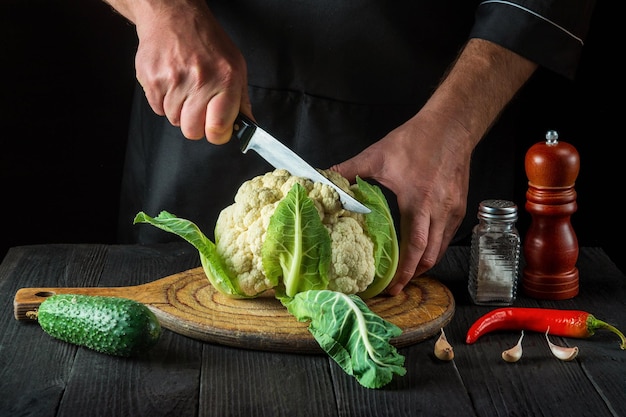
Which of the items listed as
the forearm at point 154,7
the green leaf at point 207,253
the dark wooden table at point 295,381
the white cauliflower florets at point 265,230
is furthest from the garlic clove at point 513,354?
the forearm at point 154,7

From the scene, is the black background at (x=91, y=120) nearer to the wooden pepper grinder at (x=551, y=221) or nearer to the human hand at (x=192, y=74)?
the wooden pepper grinder at (x=551, y=221)

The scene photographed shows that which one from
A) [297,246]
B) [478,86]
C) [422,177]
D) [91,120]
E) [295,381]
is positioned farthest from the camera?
[91,120]

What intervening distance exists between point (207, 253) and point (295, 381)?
37cm

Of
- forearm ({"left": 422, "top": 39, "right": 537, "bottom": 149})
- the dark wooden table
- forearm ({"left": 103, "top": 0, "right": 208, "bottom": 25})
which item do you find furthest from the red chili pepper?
forearm ({"left": 103, "top": 0, "right": 208, "bottom": 25})

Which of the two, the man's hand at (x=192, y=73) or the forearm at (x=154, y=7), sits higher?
the forearm at (x=154, y=7)

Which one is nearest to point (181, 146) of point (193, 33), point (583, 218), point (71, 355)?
point (193, 33)

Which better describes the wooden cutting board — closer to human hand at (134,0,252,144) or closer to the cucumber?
the cucumber

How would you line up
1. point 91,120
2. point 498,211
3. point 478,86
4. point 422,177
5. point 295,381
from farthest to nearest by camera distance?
point 91,120 → point 478,86 → point 422,177 → point 498,211 → point 295,381

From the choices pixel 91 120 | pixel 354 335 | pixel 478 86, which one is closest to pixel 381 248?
pixel 354 335

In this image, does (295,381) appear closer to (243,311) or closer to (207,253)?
(243,311)

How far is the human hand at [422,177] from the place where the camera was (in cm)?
180

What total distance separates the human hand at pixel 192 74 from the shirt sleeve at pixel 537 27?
1.91 feet

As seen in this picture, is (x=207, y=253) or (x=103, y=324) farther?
→ (x=207, y=253)

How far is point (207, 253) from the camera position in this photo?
1690mm
